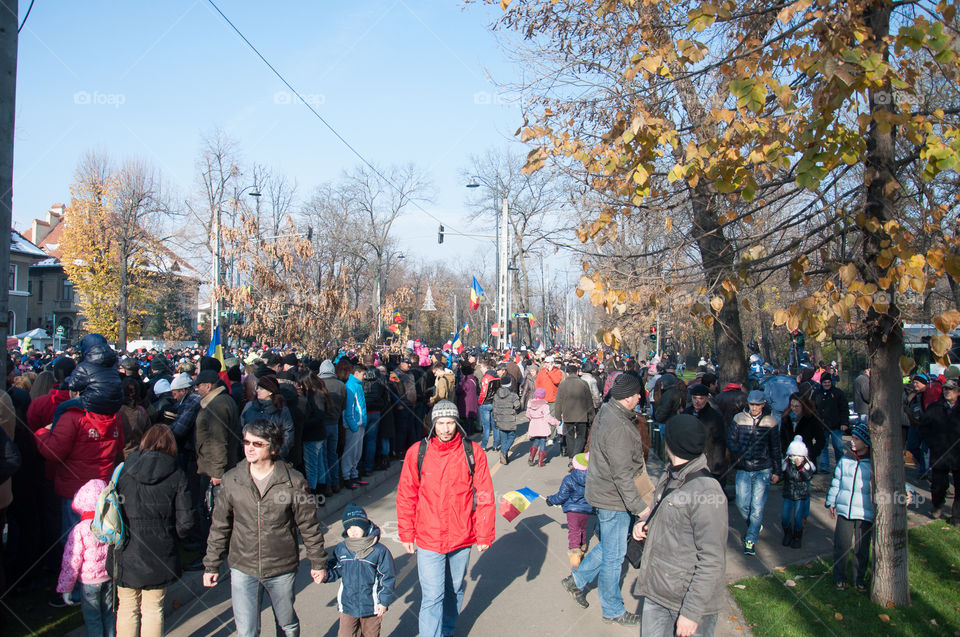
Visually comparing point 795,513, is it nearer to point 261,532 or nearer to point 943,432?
point 943,432

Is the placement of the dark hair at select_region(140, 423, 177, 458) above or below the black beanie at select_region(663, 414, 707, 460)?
below

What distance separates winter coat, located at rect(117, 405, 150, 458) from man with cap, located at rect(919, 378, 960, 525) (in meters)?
9.71

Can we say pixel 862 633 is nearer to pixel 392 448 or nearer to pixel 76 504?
pixel 76 504

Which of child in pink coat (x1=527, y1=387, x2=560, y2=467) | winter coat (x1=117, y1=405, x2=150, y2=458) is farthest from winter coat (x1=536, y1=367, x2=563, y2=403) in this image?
winter coat (x1=117, y1=405, x2=150, y2=458)

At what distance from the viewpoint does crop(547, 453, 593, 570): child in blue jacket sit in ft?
21.8

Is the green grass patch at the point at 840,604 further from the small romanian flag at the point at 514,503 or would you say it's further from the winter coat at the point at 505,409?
the winter coat at the point at 505,409

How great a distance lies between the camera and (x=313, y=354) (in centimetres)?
1512

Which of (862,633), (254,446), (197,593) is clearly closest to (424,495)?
(254,446)

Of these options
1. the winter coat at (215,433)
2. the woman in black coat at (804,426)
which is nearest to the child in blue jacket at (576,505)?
the winter coat at (215,433)

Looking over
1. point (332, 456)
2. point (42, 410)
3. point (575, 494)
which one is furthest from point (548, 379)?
point (42, 410)

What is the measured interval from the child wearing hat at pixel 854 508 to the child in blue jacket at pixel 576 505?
7.81 feet

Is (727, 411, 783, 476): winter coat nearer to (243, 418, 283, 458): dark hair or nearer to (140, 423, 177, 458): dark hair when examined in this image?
(243, 418, 283, 458): dark hair

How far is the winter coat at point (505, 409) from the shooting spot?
13.4 meters

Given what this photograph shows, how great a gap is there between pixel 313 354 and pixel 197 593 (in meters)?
9.12
